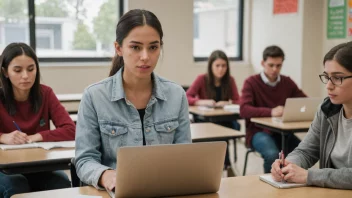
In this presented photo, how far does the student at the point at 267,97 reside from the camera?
3615 millimetres

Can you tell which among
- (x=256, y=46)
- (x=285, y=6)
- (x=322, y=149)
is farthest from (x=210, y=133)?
(x=256, y=46)

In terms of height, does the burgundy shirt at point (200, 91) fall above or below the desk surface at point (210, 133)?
above

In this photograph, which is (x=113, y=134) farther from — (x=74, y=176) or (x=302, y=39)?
(x=302, y=39)

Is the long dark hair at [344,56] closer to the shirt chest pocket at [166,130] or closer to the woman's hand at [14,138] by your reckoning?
the shirt chest pocket at [166,130]

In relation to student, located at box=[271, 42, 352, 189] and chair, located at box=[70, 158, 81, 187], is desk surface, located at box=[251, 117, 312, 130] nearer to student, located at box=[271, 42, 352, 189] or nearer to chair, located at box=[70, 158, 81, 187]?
student, located at box=[271, 42, 352, 189]

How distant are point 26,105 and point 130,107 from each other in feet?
3.79

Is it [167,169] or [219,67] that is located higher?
[219,67]

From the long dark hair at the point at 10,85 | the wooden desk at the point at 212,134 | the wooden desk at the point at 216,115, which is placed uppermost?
the long dark hair at the point at 10,85

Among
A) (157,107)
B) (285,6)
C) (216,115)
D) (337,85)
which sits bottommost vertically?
(216,115)

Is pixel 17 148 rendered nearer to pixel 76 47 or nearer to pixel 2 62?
pixel 2 62

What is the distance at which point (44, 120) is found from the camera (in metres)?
2.81

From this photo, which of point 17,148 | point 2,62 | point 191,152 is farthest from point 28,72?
point 191,152

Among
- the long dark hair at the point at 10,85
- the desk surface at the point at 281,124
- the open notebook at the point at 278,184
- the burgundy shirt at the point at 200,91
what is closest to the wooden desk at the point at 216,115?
the desk surface at the point at 281,124

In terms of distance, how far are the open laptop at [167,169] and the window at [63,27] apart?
13.7 ft
